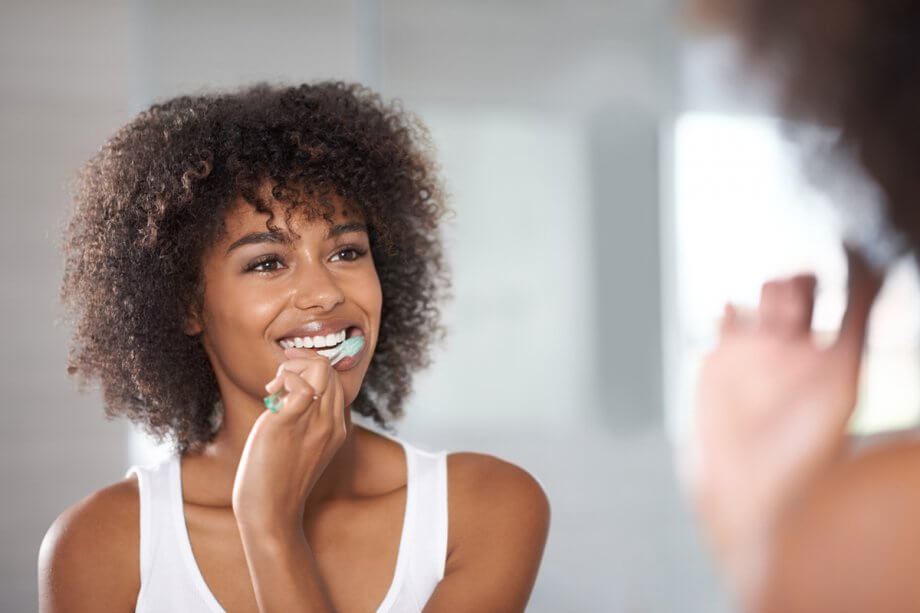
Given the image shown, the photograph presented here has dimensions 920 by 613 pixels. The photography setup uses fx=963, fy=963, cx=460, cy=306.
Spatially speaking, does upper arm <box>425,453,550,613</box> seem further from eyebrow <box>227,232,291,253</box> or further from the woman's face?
eyebrow <box>227,232,291,253</box>

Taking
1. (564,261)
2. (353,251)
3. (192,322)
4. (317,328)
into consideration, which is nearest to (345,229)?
(353,251)

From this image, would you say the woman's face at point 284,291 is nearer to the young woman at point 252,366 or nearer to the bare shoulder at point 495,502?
the young woman at point 252,366

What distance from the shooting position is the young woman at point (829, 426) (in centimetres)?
42

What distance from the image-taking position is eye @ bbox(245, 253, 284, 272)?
3.72 feet

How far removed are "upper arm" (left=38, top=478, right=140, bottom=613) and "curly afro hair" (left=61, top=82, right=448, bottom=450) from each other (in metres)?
0.15

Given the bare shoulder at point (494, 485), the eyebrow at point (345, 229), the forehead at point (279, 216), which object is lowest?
the bare shoulder at point (494, 485)

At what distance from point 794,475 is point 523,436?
2.41m

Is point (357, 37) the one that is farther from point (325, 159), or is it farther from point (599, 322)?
point (325, 159)

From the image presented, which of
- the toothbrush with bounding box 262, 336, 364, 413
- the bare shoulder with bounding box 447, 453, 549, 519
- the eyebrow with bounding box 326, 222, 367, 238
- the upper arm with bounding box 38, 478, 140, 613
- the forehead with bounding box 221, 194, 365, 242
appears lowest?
the upper arm with bounding box 38, 478, 140, 613

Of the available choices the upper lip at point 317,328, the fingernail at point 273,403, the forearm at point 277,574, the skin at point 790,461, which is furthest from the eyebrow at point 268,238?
the skin at point 790,461

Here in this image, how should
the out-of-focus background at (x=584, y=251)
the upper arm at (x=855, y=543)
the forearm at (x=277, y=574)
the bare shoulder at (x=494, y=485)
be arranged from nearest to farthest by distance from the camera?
the upper arm at (x=855, y=543), the forearm at (x=277, y=574), the bare shoulder at (x=494, y=485), the out-of-focus background at (x=584, y=251)

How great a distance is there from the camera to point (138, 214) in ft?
3.94

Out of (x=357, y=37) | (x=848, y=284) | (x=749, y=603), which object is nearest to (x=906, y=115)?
(x=848, y=284)

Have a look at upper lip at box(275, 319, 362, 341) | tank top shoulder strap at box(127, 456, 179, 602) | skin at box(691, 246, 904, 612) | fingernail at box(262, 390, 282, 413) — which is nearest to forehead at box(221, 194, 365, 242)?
upper lip at box(275, 319, 362, 341)
